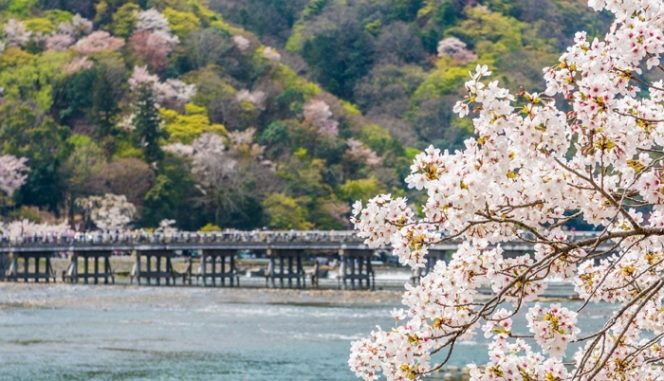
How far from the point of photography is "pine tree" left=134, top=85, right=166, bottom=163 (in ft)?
271

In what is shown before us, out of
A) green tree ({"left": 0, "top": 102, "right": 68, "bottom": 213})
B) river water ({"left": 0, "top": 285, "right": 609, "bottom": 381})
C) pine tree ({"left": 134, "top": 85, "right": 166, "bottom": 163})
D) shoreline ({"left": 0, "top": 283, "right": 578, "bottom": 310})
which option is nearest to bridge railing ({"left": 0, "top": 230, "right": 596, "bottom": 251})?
shoreline ({"left": 0, "top": 283, "right": 578, "bottom": 310})

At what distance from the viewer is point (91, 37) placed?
9612 centimetres

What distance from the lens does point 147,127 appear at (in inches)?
3273

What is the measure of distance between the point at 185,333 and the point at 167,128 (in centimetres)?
4752

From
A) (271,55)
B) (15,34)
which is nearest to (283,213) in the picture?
(15,34)

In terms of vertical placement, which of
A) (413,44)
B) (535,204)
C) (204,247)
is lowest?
(535,204)

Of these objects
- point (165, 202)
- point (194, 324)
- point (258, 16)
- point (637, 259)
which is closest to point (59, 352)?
point (194, 324)

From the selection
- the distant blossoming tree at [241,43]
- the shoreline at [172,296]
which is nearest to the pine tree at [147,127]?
the distant blossoming tree at [241,43]

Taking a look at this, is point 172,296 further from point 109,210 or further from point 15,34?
point 15,34

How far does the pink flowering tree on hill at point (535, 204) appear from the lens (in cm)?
830

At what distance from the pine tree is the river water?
23022mm

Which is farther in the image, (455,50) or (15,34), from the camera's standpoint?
(455,50)

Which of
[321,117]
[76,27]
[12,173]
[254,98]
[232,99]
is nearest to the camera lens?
[12,173]

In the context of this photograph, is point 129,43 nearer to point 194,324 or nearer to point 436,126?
point 436,126
